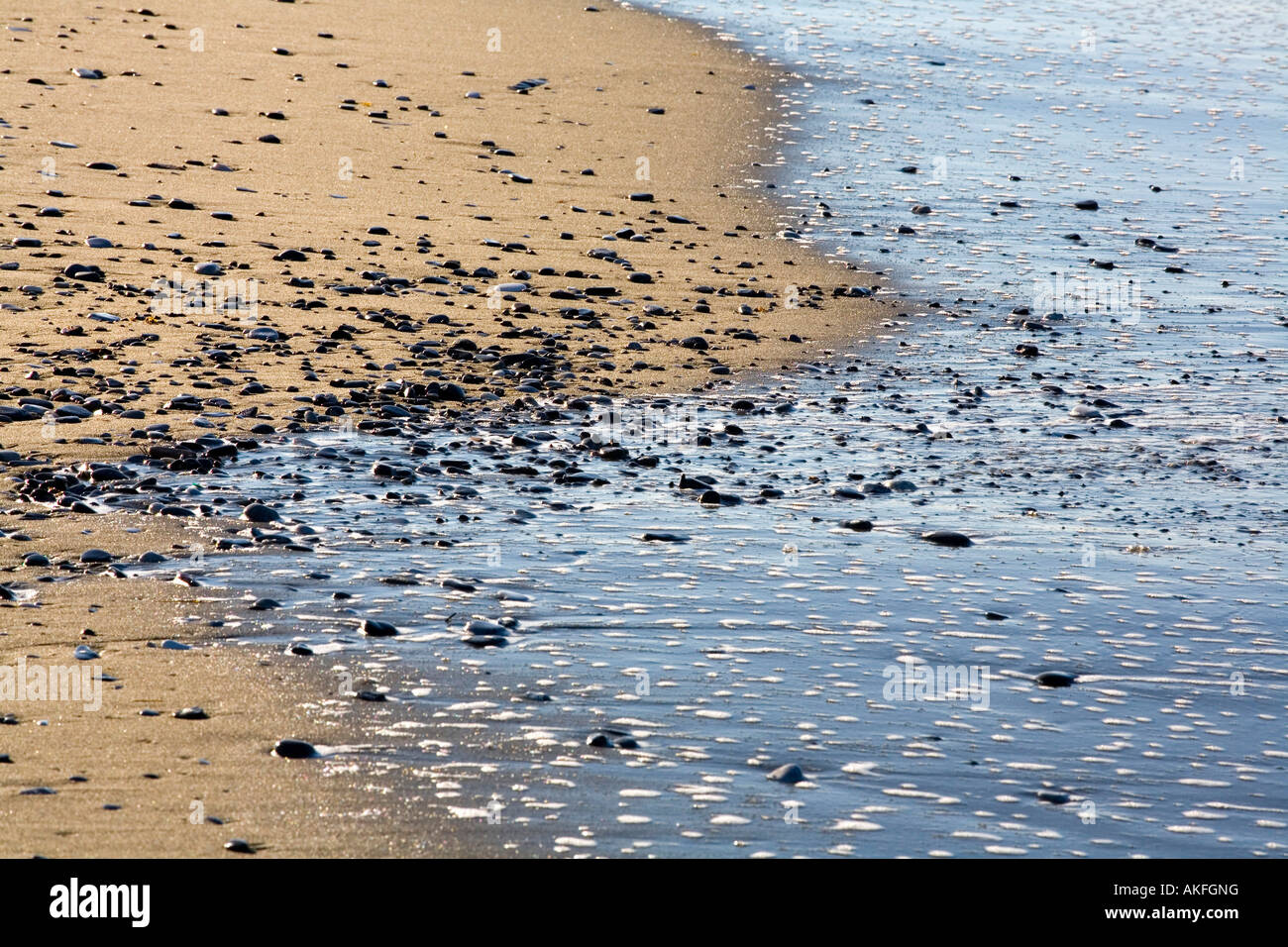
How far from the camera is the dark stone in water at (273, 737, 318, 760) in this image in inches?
215

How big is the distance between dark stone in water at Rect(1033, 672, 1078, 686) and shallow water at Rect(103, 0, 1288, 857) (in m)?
0.07

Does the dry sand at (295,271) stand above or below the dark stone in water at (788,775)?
above

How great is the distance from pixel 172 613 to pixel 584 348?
15.9ft

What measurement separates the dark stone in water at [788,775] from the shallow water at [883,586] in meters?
0.05

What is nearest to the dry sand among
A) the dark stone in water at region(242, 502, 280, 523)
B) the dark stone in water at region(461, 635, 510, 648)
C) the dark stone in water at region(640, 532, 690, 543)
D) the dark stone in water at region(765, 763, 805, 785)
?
the dark stone in water at region(242, 502, 280, 523)

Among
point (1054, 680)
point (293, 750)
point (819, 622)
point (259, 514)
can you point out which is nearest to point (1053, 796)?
point (1054, 680)

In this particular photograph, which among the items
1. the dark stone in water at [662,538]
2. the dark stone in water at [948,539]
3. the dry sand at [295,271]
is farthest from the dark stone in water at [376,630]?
the dark stone in water at [948,539]

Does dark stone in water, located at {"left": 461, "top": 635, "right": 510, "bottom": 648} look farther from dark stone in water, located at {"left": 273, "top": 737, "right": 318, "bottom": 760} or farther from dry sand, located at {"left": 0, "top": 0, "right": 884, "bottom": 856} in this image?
dark stone in water, located at {"left": 273, "top": 737, "right": 318, "bottom": 760}

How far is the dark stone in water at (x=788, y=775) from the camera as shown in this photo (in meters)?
5.50

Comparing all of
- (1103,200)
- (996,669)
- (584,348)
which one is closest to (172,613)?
(996,669)

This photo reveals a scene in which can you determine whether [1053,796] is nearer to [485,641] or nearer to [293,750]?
[485,641]

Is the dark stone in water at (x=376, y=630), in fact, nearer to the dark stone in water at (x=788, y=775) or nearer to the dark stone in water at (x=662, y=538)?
the dark stone in water at (x=662, y=538)

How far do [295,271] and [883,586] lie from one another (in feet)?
20.1
